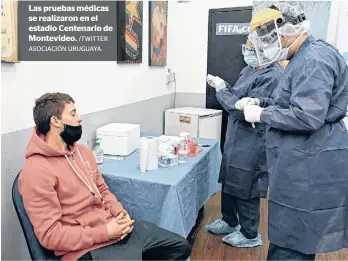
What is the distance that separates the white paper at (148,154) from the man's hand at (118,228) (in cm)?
40

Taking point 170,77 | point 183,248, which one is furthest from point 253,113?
point 170,77

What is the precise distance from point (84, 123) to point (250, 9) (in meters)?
2.46

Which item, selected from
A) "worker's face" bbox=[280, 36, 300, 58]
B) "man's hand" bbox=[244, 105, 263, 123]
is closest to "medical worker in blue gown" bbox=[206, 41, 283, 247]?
"man's hand" bbox=[244, 105, 263, 123]

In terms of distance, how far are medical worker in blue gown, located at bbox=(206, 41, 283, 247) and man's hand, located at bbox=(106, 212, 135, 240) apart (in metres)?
1.04

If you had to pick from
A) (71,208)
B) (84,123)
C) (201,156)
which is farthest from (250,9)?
(71,208)

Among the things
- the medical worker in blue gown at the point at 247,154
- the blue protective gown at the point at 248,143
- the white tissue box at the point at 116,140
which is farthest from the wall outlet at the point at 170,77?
the white tissue box at the point at 116,140

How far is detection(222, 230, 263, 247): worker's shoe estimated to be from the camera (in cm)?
243

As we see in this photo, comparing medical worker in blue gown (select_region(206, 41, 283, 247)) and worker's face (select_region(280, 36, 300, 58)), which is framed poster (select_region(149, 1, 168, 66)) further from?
worker's face (select_region(280, 36, 300, 58))

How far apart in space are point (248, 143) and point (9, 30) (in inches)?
61.4

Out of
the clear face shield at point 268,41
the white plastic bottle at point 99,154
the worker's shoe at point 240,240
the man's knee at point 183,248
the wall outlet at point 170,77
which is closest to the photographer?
the man's knee at point 183,248

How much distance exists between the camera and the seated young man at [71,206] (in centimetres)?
129

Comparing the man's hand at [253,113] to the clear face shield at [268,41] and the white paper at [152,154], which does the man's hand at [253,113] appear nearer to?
the clear face shield at [268,41]

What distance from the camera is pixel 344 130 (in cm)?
155

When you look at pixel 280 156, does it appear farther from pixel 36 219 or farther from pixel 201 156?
pixel 36 219
